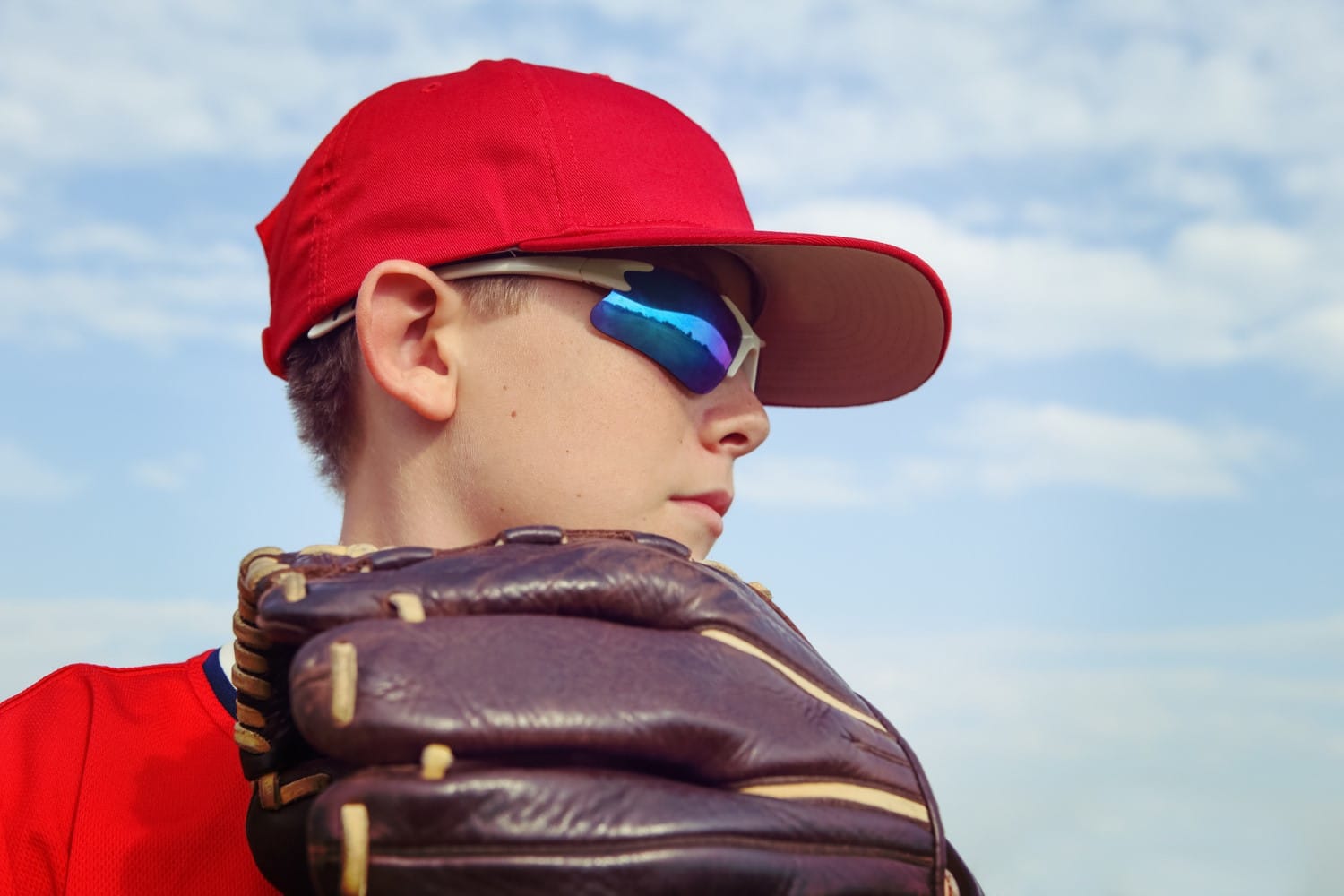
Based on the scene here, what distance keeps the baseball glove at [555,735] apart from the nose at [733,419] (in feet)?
2.57

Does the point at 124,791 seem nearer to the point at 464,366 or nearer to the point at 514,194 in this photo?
the point at 464,366

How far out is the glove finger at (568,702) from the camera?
1351mm

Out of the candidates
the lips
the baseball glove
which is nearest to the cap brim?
the lips

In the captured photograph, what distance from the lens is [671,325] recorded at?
2.44 metres

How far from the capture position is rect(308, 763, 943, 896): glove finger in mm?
1336

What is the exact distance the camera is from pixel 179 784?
7.65 feet

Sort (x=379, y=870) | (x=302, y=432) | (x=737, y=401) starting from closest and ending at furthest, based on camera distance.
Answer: (x=379, y=870), (x=737, y=401), (x=302, y=432)

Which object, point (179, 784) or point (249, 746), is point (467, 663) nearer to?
point (249, 746)

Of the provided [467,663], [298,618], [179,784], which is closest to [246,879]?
[179,784]

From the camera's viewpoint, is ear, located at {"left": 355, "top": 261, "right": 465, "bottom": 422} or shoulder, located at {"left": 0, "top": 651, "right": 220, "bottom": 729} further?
shoulder, located at {"left": 0, "top": 651, "right": 220, "bottom": 729}

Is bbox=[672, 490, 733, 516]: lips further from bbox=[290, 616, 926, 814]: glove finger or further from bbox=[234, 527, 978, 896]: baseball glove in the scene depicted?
bbox=[290, 616, 926, 814]: glove finger

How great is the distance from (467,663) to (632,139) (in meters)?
1.53

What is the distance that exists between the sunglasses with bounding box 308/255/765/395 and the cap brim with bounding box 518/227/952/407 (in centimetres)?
6

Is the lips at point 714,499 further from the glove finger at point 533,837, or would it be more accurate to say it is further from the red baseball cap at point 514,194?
the glove finger at point 533,837
